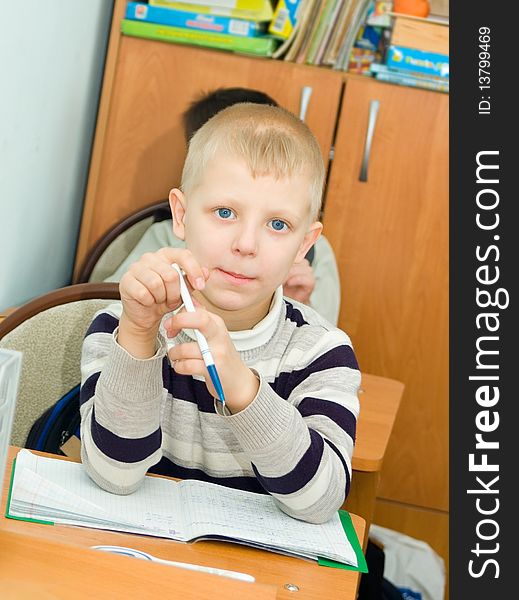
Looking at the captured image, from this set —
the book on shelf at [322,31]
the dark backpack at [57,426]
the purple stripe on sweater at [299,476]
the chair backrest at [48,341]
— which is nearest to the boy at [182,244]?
the book on shelf at [322,31]

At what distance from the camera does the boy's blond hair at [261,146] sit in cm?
123

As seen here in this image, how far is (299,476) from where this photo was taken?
1102 millimetres

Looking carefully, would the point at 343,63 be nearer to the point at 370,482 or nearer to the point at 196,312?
the point at 370,482

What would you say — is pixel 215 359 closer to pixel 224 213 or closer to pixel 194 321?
pixel 194 321

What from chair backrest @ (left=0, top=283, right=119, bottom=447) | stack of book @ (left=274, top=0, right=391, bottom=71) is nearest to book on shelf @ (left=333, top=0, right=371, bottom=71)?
stack of book @ (left=274, top=0, right=391, bottom=71)

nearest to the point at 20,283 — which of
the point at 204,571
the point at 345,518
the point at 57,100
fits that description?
the point at 57,100

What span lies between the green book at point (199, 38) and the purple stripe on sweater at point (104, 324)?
153 cm

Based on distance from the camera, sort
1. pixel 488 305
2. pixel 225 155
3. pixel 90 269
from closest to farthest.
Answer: pixel 225 155 < pixel 488 305 < pixel 90 269

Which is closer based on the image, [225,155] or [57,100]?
[225,155]

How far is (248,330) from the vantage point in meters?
1.34

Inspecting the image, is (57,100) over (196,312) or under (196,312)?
over

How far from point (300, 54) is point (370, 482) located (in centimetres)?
140

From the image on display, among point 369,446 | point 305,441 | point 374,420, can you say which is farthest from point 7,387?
point 374,420

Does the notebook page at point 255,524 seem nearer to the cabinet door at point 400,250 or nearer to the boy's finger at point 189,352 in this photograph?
the boy's finger at point 189,352
